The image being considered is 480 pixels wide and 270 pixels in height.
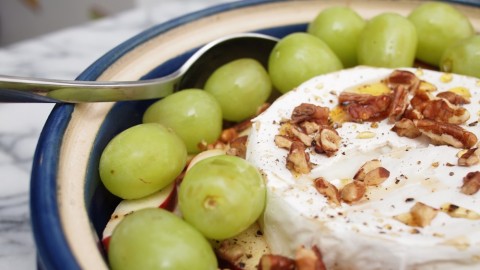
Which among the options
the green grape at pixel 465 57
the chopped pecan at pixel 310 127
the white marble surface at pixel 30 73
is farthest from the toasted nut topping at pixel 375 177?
the white marble surface at pixel 30 73

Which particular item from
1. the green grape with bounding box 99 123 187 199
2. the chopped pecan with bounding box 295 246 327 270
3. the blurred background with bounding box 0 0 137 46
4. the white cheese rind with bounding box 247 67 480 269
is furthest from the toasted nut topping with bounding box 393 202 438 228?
the blurred background with bounding box 0 0 137 46

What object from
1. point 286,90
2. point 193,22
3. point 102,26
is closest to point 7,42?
point 102,26

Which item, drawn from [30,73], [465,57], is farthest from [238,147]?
[30,73]

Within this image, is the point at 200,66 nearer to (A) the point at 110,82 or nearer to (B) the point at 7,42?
(A) the point at 110,82

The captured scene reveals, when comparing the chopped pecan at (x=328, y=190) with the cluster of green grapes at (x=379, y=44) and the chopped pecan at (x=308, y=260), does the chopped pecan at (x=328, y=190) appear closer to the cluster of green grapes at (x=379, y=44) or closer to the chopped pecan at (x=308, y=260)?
the chopped pecan at (x=308, y=260)

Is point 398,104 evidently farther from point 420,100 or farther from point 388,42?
point 388,42

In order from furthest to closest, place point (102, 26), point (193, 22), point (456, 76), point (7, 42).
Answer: point (7, 42) < point (102, 26) < point (193, 22) < point (456, 76)
